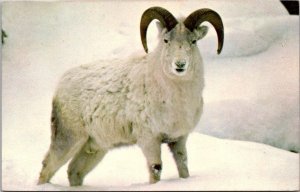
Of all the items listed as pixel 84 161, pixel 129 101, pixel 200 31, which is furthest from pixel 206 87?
pixel 84 161

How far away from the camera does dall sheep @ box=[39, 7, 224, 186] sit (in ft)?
11.6

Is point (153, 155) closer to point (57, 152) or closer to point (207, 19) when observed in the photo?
point (57, 152)

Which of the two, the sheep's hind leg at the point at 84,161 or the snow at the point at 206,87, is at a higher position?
the snow at the point at 206,87

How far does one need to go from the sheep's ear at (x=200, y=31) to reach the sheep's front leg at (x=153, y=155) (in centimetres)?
61

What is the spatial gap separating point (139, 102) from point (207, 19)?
0.60 meters

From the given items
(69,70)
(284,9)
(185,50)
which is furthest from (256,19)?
(69,70)

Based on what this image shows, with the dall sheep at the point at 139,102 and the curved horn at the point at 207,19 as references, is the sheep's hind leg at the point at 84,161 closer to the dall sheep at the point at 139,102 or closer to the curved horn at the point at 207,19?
the dall sheep at the point at 139,102

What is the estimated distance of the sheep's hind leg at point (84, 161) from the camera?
3805mm

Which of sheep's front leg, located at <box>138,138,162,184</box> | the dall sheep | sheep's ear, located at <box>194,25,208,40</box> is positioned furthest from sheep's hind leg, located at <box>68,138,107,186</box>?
sheep's ear, located at <box>194,25,208,40</box>

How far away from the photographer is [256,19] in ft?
12.6

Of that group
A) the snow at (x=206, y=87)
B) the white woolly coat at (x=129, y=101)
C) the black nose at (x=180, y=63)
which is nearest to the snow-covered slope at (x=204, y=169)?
the snow at (x=206, y=87)

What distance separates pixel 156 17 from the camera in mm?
3625

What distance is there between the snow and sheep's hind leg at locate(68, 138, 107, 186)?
0.04 meters

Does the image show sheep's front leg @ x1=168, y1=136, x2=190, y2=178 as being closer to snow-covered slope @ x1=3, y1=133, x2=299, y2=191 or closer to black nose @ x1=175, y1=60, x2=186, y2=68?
snow-covered slope @ x1=3, y1=133, x2=299, y2=191
